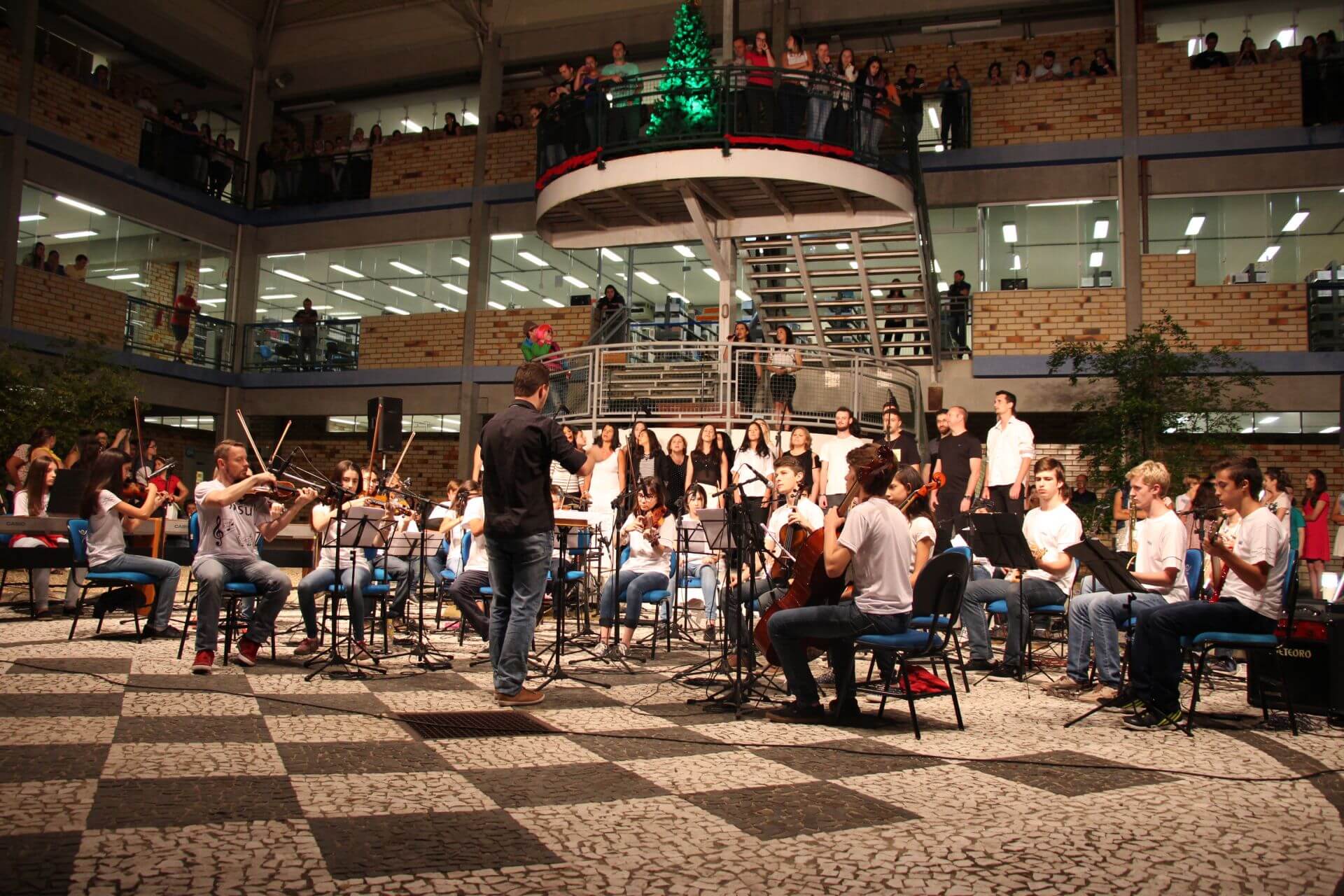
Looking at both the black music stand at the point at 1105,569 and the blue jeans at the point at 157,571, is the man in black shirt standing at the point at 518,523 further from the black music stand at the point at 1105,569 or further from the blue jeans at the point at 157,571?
the blue jeans at the point at 157,571

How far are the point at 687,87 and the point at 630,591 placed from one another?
8.36m

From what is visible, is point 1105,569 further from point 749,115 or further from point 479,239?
point 479,239

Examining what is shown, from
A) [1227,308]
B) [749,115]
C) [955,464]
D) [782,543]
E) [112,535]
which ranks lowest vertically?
[112,535]

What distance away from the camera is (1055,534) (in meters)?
7.70

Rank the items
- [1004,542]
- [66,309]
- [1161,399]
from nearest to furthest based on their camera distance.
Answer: [1004,542] → [1161,399] → [66,309]

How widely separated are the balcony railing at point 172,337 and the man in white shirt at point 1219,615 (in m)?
19.2

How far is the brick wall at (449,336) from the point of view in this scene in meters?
20.4

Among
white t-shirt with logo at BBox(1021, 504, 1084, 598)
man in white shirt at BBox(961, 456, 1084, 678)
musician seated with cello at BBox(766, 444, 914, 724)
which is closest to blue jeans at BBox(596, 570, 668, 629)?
man in white shirt at BBox(961, 456, 1084, 678)

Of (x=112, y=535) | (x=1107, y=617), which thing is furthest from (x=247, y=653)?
(x=1107, y=617)

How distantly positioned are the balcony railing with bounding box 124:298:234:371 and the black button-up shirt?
16764 mm

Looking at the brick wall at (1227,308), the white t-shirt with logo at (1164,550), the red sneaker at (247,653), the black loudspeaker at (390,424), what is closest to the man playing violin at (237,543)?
the red sneaker at (247,653)

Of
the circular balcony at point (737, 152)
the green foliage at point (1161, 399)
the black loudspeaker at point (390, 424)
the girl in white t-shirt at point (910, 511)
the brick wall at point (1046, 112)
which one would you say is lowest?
the girl in white t-shirt at point (910, 511)

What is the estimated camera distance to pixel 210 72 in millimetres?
22141

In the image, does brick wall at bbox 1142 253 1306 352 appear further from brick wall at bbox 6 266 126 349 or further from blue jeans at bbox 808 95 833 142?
brick wall at bbox 6 266 126 349
